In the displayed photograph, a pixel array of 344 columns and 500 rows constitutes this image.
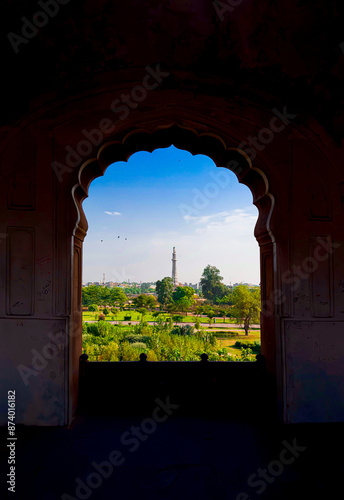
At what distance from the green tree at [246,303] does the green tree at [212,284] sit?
11.9 metres

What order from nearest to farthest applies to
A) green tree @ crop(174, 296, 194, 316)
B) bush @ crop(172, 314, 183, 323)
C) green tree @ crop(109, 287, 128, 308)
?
bush @ crop(172, 314, 183, 323) → green tree @ crop(174, 296, 194, 316) → green tree @ crop(109, 287, 128, 308)

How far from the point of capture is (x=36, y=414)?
11.0 feet

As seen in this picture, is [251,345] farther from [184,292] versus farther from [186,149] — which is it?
[186,149]

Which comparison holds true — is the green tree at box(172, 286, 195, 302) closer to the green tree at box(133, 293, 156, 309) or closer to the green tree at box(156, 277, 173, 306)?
the green tree at box(156, 277, 173, 306)

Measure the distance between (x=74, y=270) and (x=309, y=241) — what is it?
341cm

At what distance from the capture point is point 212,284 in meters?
37.6

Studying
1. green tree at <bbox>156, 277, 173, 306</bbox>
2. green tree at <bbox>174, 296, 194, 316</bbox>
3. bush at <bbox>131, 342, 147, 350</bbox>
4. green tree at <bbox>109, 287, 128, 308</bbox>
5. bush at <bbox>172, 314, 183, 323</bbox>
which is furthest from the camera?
green tree at <bbox>156, 277, 173, 306</bbox>

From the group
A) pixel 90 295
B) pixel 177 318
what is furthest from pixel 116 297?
pixel 177 318

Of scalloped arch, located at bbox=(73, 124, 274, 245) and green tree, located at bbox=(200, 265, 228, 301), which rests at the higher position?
scalloped arch, located at bbox=(73, 124, 274, 245)

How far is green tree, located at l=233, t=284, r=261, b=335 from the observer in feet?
77.2

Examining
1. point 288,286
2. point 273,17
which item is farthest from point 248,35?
point 288,286

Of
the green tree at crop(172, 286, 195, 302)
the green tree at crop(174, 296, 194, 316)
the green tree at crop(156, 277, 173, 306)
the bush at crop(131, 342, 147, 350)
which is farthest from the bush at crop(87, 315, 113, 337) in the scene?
the green tree at crop(172, 286, 195, 302)

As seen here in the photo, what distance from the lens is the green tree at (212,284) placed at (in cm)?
3709

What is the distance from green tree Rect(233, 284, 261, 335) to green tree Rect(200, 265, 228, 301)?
1186 centimetres
